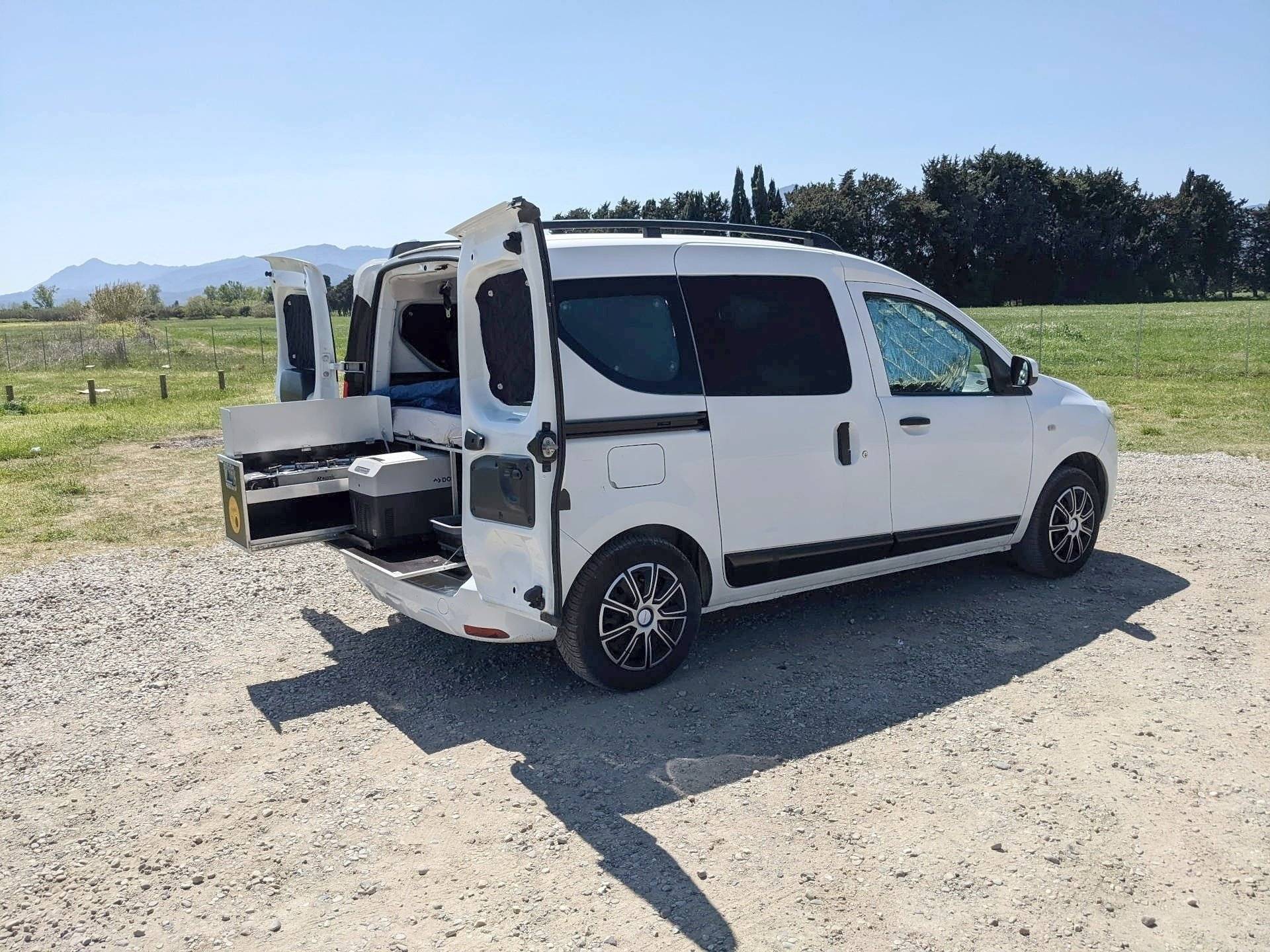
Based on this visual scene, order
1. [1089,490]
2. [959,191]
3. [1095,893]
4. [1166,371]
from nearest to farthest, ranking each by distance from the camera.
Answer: [1095,893], [1089,490], [1166,371], [959,191]

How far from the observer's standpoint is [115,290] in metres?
64.6

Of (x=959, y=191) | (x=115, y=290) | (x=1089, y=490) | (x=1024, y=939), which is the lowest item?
(x=1024, y=939)

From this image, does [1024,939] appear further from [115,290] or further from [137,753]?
[115,290]

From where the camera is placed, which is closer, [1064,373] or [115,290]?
[1064,373]

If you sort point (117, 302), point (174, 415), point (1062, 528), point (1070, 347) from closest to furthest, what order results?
point (1062, 528), point (174, 415), point (1070, 347), point (117, 302)

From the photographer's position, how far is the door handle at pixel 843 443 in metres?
5.45

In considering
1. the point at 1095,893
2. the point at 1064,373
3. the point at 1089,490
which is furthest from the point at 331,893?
the point at 1064,373

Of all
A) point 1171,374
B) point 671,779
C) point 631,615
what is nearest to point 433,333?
point 631,615

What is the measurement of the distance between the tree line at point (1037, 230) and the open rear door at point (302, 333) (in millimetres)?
62887

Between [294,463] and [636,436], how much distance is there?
2.18m

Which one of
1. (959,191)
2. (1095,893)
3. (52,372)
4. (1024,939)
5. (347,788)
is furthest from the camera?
(959,191)

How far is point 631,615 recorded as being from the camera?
4.87m

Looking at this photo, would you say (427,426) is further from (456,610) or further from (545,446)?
(545,446)

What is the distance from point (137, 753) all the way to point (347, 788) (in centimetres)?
113
